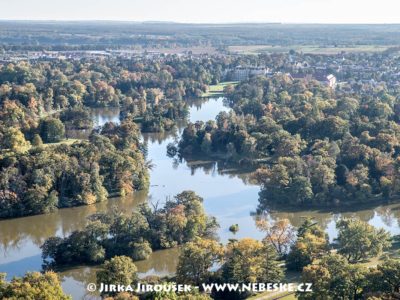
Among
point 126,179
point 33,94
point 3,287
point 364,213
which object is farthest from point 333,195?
point 33,94

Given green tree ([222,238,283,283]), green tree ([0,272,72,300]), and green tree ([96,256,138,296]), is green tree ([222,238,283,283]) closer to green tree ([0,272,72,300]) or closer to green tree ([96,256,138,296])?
green tree ([96,256,138,296])

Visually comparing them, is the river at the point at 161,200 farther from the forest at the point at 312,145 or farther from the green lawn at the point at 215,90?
the green lawn at the point at 215,90

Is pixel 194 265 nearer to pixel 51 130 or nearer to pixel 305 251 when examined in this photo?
pixel 305 251

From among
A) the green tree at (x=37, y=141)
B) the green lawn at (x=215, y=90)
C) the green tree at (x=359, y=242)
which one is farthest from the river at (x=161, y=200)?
the green lawn at (x=215, y=90)

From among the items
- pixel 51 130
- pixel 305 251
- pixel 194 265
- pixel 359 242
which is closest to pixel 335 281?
pixel 305 251

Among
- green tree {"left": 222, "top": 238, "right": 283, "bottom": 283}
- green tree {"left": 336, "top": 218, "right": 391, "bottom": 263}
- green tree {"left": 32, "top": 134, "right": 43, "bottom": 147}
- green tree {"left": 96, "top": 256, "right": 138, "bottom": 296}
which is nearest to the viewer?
green tree {"left": 96, "top": 256, "right": 138, "bottom": 296}

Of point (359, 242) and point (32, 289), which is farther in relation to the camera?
point (359, 242)

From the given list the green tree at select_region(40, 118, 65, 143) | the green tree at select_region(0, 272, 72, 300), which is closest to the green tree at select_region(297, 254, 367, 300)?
the green tree at select_region(0, 272, 72, 300)

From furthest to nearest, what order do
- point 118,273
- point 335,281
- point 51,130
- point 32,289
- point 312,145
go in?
point 51,130
point 312,145
point 118,273
point 335,281
point 32,289

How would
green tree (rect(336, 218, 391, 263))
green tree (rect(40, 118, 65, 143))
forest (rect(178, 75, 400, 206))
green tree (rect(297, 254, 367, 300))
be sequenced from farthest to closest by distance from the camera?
green tree (rect(40, 118, 65, 143))
forest (rect(178, 75, 400, 206))
green tree (rect(336, 218, 391, 263))
green tree (rect(297, 254, 367, 300))
